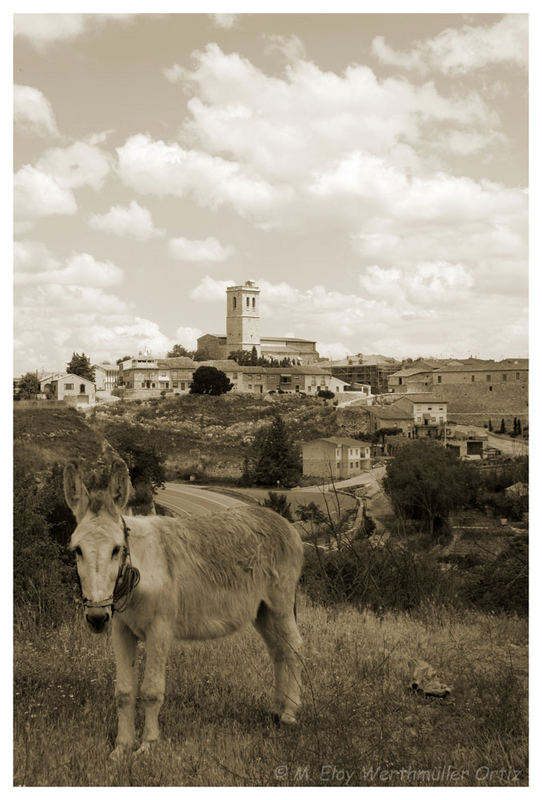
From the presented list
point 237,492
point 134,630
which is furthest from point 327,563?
point 134,630

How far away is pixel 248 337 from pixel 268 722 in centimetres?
299

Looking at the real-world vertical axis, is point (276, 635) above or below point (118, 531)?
below

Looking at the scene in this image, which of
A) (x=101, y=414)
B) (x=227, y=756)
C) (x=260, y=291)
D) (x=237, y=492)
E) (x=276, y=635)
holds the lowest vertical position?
(x=227, y=756)

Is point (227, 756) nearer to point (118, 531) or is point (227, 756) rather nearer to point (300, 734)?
point (300, 734)

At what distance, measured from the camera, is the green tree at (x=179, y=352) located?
6.19 m

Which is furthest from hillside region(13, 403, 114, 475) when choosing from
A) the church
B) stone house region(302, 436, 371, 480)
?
stone house region(302, 436, 371, 480)

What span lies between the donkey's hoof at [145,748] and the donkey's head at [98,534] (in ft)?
2.55

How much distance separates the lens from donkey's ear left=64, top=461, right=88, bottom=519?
2.76 metres

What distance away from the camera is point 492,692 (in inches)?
162

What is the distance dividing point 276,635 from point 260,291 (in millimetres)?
2891

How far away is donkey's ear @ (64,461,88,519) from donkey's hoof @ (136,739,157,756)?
1.08 metres

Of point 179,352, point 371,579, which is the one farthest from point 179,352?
point 371,579

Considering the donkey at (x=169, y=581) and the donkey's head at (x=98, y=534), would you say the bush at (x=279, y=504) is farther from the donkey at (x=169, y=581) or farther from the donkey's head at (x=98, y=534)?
the donkey's head at (x=98, y=534)

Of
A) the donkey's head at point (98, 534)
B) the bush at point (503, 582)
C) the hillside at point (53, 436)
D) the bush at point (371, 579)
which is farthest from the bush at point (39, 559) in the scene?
the bush at point (503, 582)
